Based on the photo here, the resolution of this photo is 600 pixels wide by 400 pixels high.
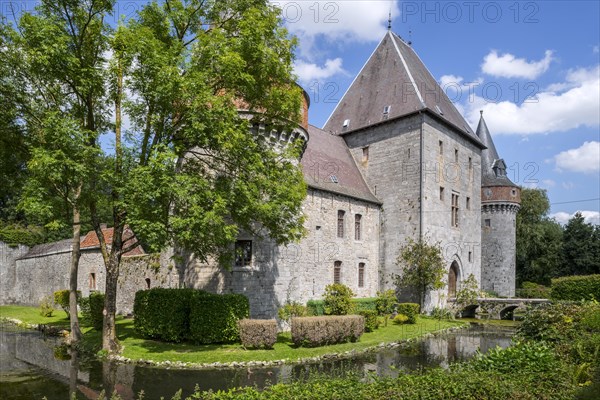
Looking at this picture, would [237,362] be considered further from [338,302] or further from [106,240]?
[106,240]

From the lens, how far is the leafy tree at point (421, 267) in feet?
82.8

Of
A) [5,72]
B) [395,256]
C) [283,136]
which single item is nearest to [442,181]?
[395,256]

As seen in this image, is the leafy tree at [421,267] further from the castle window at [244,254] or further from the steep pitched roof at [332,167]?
the castle window at [244,254]

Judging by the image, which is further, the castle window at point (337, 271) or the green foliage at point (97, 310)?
the castle window at point (337, 271)

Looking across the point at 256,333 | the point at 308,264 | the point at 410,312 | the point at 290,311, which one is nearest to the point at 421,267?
the point at 410,312

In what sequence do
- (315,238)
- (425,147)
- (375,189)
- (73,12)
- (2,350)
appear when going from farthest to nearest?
(375,189), (425,147), (315,238), (2,350), (73,12)

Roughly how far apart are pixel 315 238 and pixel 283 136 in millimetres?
5865

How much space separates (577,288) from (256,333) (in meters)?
16.6

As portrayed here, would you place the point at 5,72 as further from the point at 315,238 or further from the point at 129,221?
the point at 315,238

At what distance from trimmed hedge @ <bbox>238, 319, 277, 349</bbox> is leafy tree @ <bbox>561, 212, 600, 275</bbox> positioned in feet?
137

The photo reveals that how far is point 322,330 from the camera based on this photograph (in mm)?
15492

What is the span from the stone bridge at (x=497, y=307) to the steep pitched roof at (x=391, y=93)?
1106 cm

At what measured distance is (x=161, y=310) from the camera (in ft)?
52.0

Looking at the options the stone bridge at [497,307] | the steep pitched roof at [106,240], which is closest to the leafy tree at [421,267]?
the stone bridge at [497,307]
